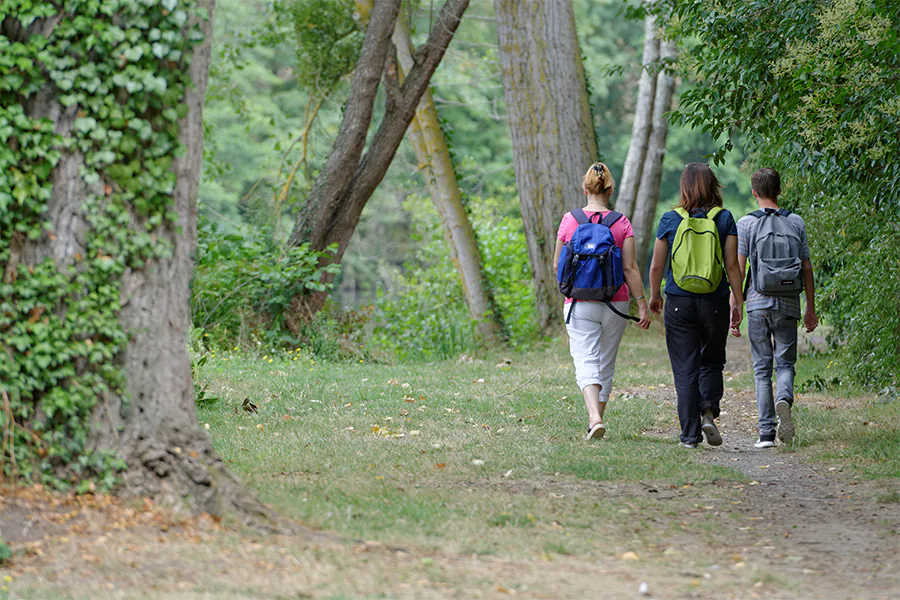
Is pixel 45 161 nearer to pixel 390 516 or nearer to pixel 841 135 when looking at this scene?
pixel 390 516

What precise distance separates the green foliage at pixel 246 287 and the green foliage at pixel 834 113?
613 cm

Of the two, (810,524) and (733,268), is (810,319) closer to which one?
(733,268)

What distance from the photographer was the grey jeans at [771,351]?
7125 millimetres

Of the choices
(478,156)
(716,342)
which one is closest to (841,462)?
(716,342)

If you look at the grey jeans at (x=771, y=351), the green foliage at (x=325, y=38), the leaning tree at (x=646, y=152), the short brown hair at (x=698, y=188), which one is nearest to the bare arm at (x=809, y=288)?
the grey jeans at (x=771, y=351)

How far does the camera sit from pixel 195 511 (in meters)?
4.38

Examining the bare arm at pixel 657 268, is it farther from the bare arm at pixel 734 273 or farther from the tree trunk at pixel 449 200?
the tree trunk at pixel 449 200

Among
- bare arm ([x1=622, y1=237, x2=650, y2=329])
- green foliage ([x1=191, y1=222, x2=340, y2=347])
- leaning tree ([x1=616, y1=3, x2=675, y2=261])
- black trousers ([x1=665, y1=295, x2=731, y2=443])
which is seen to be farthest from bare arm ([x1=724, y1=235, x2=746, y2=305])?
leaning tree ([x1=616, y1=3, x2=675, y2=261])

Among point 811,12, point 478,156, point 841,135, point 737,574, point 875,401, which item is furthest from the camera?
point 478,156

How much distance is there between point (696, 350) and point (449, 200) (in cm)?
1084

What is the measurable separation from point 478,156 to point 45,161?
36.3m

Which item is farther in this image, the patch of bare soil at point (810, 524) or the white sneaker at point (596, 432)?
the white sneaker at point (596, 432)

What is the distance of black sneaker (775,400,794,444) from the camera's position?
7.21 meters

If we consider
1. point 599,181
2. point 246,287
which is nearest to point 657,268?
point 599,181
